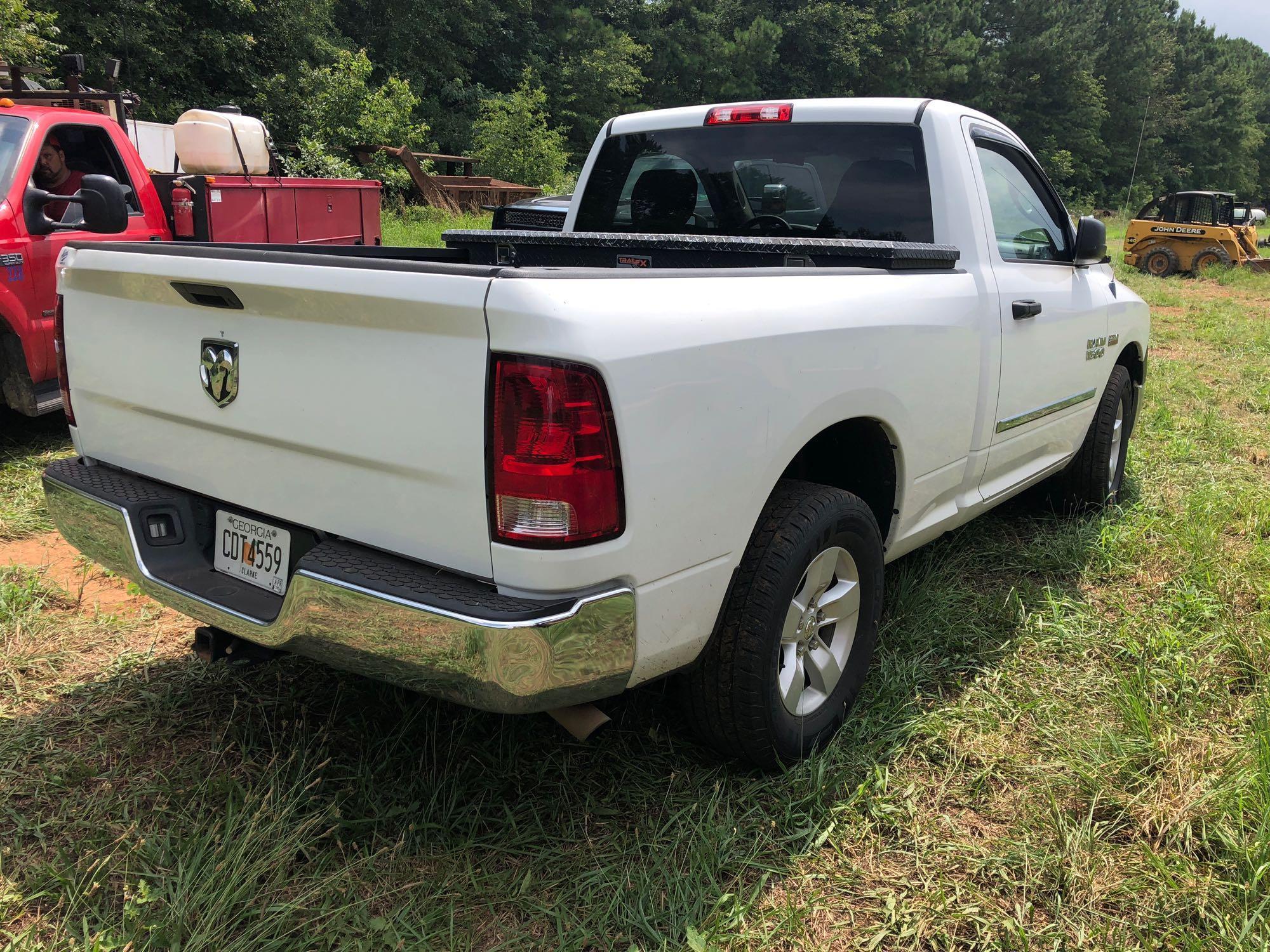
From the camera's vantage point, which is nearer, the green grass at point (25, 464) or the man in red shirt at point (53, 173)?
the green grass at point (25, 464)

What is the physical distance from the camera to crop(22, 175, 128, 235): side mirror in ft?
15.9

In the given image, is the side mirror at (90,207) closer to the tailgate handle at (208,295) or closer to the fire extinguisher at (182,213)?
the fire extinguisher at (182,213)

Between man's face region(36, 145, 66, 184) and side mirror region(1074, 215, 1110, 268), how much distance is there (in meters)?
5.60

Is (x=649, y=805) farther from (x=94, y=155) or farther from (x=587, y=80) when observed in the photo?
(x=587, y=80)

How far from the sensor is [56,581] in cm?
369

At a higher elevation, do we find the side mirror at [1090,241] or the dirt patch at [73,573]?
the side mirror at [1090,241]

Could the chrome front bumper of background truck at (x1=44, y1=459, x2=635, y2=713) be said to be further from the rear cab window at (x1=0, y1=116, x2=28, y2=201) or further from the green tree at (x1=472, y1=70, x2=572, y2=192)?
the green tree at (x1=472, y1=70, x2=572, y2=192)

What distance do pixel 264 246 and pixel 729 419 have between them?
1781 millimetres

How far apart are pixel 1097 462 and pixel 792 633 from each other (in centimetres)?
265

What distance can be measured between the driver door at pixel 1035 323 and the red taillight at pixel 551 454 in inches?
78.8

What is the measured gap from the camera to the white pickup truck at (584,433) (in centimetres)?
179

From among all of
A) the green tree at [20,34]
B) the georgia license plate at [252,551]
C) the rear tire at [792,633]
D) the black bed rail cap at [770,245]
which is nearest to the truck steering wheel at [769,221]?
the black bed rail cap at [770,245]

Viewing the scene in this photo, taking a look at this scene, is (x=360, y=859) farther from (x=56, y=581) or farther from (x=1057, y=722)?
(x=56, y=581)

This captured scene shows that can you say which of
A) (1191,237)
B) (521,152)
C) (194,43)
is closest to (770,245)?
(1191,237)
